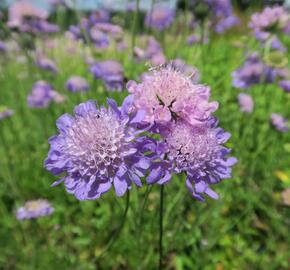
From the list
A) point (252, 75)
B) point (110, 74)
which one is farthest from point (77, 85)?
point (252, 75)

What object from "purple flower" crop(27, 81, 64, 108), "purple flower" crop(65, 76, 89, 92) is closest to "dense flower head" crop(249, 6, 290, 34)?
"purple flower" crop(65, 76, 89, 92)

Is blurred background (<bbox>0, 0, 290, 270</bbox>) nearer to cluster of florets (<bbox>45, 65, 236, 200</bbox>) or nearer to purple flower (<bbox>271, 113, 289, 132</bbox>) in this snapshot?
purple flower (<bbox>271, 113, 289, 132</bbox>)

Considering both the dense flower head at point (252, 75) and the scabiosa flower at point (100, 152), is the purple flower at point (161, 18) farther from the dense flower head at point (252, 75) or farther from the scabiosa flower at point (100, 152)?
the scabiosa flower at point (100, 152)

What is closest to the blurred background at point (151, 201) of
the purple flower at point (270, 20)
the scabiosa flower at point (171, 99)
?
the purple flower at point (270, 20)

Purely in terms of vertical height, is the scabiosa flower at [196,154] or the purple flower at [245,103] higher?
Answer: the scabiosa flower at [196,154]

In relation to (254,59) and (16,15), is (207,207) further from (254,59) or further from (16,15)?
(16,15)
